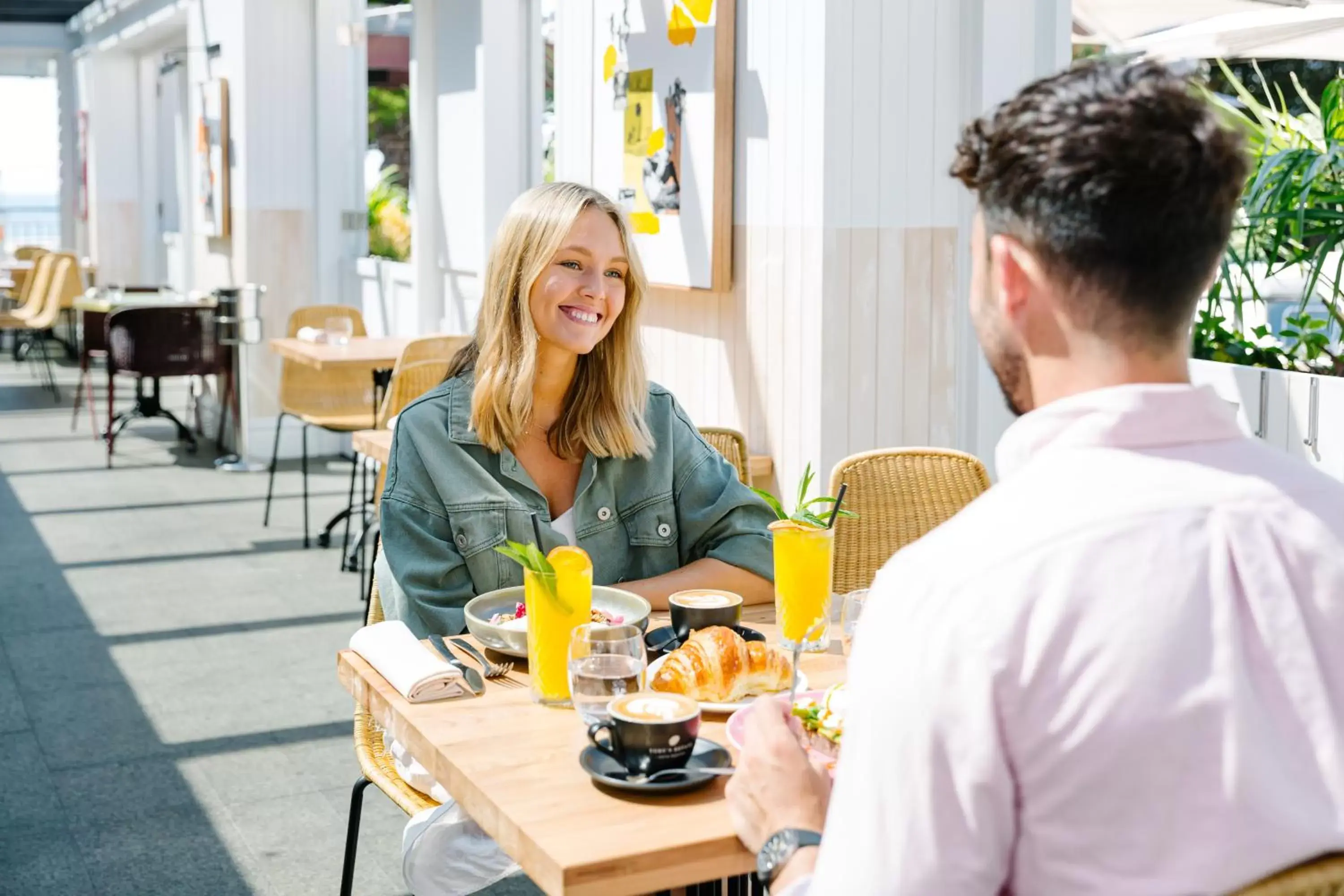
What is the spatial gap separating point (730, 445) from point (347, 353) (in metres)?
3.27

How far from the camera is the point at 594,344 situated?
8.10 feet

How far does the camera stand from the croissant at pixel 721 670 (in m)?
1.74

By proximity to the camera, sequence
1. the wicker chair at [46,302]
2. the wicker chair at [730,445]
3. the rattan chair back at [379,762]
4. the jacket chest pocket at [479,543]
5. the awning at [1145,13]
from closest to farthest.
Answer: the rattan chair back at [379,762], the jacket chest pocket at [479,543], the wicker chair at [730,445], the awning at [1145,13], the wicker chair at [46,302]

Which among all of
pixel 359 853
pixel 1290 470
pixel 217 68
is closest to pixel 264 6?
pixel 217 68

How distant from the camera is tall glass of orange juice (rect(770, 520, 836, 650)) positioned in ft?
6.38

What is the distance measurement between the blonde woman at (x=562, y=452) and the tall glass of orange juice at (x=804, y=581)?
35 centimetres

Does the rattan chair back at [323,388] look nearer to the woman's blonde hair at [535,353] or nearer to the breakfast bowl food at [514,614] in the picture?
the woman's blonde hair at [535,353]

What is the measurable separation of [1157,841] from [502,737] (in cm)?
84

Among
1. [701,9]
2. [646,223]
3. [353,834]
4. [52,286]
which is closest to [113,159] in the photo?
[52,286]

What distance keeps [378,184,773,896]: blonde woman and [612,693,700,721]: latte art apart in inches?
26.6

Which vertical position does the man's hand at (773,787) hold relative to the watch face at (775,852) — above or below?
above

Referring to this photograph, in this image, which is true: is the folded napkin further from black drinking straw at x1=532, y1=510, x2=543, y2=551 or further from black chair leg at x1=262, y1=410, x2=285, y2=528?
black chair leg at x1=262, y1=410, x2=285, y2=528

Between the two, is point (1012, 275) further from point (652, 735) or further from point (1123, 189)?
point (652, 735)

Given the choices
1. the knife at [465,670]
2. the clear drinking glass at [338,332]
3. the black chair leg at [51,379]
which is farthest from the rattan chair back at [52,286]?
the knife at [465,670]
